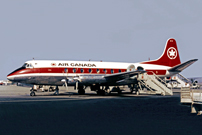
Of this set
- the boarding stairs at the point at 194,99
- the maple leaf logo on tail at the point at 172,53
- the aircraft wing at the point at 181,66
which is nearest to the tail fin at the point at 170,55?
the maple leaf logo on tail at the point at 172,53

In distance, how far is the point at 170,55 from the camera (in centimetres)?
4300

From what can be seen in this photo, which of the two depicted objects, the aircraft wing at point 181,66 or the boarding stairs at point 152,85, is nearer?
the boarding stairs at point 152,85

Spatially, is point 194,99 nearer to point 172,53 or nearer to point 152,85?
point 152,85

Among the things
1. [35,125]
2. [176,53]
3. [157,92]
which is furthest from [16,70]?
[176,53]

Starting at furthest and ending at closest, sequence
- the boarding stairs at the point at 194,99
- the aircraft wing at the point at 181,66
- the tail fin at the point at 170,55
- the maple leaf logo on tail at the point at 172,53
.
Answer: the maple leaf logo on tail at the point at 172,53 → the tail fin at the point at 170,55 → the aircraft wing at the point at 181,66 → the boarding stairs at the point at 194,99

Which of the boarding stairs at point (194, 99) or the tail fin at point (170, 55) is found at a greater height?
the tail fin at point (170, 55)

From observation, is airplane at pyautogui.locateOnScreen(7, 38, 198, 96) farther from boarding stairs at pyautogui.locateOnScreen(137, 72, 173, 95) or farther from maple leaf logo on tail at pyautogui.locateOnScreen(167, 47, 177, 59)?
maple leaf logo on tail at pyautogui.locateOnScreen(167, 47, 177, 59)

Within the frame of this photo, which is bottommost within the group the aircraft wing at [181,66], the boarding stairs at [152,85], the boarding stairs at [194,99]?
the boarding stairs at [194,99]

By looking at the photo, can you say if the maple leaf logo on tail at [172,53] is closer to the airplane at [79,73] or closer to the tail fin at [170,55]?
the tail fin at [170,55]

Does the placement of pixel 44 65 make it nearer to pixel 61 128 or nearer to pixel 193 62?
pixel 193 62

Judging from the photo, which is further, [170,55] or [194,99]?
[170,55]

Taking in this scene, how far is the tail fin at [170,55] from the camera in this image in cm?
4241

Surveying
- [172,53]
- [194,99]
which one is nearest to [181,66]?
[172,53]

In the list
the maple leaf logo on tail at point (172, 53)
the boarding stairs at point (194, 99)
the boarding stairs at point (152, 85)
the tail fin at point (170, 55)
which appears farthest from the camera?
the maple leaf logo on tail at point (172, 53)
